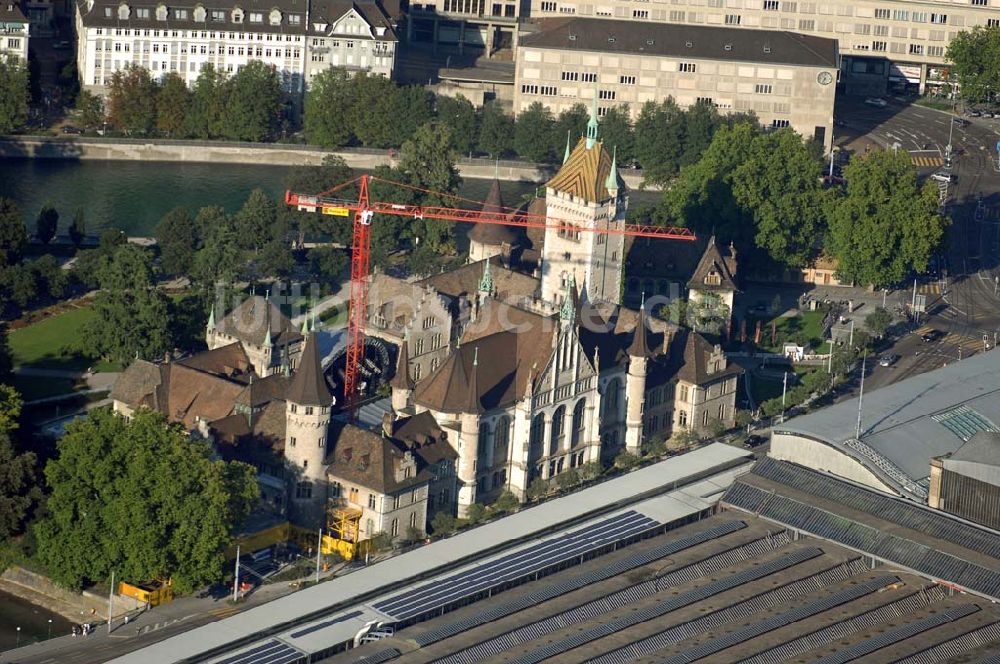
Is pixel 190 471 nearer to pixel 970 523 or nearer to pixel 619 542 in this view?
pixel 619 542

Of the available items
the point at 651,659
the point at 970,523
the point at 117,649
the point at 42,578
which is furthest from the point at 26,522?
the point at 970,523

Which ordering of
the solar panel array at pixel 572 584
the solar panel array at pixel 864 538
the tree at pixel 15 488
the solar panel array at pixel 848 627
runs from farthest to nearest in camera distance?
the tree at pixel 15 488
the solar panel array at pixel 864 538
the solar panel array at pixel 848 627
the solar panel array at pixel 572 584

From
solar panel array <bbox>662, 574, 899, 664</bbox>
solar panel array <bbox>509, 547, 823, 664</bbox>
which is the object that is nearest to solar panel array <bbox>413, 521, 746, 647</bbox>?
solar panel array <bbox>509, 547, 823, 664</bbox>

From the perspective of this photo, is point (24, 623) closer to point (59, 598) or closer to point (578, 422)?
point (59, 598)

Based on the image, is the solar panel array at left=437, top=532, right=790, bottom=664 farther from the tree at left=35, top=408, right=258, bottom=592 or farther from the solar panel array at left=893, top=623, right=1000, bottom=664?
the tree at left=35, top=408, right=258, bottom=592

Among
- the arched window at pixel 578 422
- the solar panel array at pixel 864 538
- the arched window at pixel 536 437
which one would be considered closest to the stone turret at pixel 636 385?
the arched window at pixel 578 422

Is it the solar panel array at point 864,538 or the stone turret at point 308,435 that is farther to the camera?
the stone turret at point 308,435

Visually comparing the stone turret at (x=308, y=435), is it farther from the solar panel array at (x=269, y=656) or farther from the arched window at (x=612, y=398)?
the solar panel array at (x=269, y=656)
